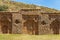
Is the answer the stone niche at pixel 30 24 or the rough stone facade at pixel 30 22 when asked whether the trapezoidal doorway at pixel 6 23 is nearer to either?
the rough stone facade at pixel 30 22

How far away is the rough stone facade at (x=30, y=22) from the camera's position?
28.9m

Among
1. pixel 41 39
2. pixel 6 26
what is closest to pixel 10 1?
pixel 6 26

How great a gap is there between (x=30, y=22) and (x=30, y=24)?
0.26m

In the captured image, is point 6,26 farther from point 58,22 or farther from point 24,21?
point 58,22

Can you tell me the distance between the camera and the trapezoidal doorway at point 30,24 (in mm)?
29359

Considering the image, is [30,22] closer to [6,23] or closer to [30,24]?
[30,24]

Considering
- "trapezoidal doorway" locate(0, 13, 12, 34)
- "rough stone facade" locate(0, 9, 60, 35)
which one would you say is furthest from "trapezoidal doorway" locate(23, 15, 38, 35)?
"trapezoidal doorway" locate(0, 13, 12, 34)

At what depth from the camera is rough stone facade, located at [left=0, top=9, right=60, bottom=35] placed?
28891 millimetres

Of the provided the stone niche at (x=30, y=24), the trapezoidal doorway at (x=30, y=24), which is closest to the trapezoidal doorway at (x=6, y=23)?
the stone niche at (x=30, y=24)

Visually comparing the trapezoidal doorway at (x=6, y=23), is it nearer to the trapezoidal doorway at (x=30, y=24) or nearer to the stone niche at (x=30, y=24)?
the stone niche at (x=30, y=24)

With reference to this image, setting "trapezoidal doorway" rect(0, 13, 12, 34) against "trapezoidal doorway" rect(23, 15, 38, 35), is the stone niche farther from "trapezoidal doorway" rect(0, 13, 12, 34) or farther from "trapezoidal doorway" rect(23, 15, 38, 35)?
"trapezoidal doorway" rect(0, 13, 12, 34)

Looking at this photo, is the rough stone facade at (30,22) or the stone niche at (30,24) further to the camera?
Result: the stone niche at (30,24)

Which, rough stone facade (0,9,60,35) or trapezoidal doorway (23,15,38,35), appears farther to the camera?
trapezoidal doorway (23,15,38,35)

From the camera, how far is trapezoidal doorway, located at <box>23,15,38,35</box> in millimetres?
29359
